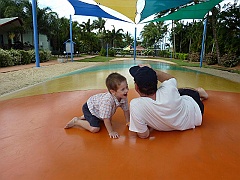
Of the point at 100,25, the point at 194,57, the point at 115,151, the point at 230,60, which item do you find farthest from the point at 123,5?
the point at 100,25

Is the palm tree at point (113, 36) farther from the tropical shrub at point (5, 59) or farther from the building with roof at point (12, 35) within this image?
the tropical shrub at point (5, 59)

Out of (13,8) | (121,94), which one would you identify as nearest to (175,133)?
(121,94)

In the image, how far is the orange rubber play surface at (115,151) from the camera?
1330mm

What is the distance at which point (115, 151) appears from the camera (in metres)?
1.60

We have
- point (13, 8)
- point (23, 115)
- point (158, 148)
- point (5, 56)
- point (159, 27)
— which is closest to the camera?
point (158, 148)

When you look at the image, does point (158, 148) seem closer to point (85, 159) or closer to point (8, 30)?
point (85, 159)

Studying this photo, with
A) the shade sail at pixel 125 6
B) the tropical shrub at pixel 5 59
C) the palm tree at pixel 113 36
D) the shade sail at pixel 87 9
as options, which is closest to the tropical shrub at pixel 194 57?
the shade sail at pixel 125 6

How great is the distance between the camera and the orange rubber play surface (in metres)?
1.33

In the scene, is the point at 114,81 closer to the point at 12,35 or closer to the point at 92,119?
the point at 92,119

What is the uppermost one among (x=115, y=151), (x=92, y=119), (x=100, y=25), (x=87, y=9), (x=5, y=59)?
(x=100, y=25)

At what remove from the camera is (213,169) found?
4.48 ft

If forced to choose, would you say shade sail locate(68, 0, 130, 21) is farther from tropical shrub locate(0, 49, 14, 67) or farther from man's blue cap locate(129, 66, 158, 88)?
tropical shrub locate(0, 49, 14, 67)

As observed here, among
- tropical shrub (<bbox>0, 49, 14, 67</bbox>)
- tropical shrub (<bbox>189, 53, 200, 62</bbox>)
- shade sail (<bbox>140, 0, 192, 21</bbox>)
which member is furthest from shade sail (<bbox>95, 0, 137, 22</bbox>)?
tropical shrub (<bbox>189, 53, 200, 62</bbox>)

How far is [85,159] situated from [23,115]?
1.41 metres
